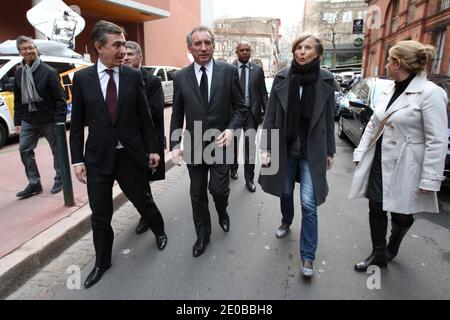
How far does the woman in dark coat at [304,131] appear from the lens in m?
2.68

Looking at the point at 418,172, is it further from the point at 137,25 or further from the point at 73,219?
the point at 137,25

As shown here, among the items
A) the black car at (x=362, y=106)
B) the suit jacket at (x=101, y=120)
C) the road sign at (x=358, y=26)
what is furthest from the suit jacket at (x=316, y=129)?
the road sign at (x=358, y=26)

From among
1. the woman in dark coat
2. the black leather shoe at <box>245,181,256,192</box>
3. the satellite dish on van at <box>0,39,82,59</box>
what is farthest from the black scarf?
the satellite dish on van at <box>0,39,82,59</box>

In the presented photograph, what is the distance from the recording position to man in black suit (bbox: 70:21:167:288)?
2.60 meters

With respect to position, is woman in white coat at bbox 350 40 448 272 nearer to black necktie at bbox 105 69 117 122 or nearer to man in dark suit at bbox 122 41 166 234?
man in dark suit at bbox 122 41 166 234

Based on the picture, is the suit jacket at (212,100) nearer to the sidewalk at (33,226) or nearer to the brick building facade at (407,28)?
the sidewalk at (33,226)

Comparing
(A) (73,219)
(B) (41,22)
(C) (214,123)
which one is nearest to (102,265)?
(A) (73,219)

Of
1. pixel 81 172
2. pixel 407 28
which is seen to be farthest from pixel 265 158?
pixel 407 28

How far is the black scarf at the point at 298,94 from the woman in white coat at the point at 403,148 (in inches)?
22.6

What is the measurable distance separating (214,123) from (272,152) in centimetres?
58

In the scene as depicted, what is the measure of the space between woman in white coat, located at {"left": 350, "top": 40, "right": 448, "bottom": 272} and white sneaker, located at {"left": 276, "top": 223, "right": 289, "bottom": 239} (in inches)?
34.0

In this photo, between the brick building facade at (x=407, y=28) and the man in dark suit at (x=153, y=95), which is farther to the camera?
the brick building facade at (x=407, y=28)

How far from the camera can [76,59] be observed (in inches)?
365

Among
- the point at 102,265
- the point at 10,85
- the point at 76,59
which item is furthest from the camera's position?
the point at 76,59
